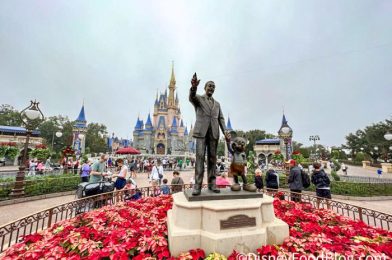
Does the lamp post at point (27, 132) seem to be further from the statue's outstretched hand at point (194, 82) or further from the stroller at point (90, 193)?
the statue's outstretched hand at point (194, 82)

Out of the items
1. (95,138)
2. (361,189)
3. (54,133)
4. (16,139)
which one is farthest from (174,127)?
(361,189)

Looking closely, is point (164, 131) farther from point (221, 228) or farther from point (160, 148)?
point (221, 228)

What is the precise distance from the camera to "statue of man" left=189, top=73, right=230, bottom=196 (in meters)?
3.85

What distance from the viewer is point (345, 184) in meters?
11.0

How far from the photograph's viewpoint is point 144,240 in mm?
3066

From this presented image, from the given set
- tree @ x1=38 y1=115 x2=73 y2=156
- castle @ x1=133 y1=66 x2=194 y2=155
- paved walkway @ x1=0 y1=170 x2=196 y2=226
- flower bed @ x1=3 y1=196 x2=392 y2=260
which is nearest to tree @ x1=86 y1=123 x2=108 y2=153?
tree @ x1=38 y1=115 x2=73 y2=156

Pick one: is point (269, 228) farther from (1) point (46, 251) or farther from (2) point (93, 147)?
(2) point (93, 147)

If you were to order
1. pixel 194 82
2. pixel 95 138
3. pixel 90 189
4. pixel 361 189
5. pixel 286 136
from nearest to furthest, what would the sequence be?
pixel 194 82 < pixel 90 189 < pixel 361 189 < pixel 286 136 < pixel 95 138

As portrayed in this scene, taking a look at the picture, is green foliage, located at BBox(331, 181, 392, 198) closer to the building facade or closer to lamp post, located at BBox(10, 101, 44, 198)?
lamp post, located at BBox(10, 101, 44, 198)

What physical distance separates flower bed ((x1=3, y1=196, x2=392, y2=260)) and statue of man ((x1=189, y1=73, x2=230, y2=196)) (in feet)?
4.52

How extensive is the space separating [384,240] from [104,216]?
5725 mm

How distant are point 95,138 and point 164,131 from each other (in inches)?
809

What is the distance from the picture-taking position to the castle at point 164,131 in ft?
200

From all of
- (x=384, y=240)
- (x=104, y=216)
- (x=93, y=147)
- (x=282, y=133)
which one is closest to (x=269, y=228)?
(x=384, y=240)
